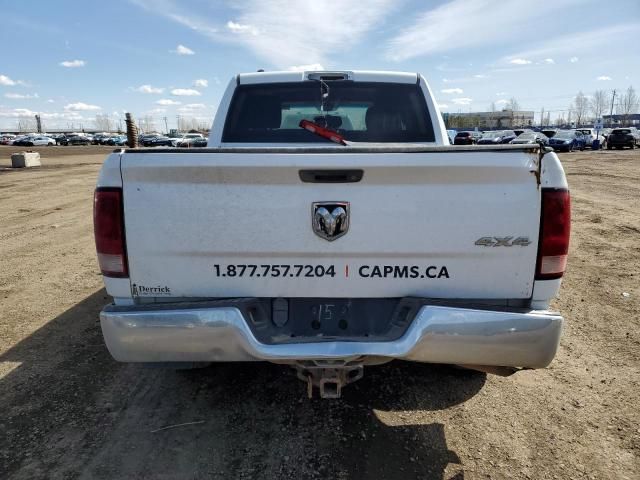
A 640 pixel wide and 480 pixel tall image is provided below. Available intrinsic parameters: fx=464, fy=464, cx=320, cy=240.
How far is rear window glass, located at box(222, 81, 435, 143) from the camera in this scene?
160 inches

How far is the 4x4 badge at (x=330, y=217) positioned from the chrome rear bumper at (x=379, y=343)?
57 centimetres

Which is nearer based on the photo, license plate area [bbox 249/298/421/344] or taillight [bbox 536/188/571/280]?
taillight [bbox 536/188/571/280]

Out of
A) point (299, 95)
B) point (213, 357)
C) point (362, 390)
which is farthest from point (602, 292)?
point (213, 357)

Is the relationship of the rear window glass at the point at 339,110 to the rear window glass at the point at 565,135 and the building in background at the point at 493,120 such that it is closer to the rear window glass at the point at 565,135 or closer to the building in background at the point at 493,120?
the rear window glass at the point at 565,135

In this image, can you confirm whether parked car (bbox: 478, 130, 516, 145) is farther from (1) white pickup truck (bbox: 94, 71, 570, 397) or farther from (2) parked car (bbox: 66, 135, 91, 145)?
(2) parked car (bbox: 66, 135, 91, 145)

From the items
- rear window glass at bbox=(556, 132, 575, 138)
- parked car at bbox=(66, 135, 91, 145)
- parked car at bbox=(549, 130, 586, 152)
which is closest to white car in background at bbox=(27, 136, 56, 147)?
parked car at bbox=(66, 135, 91, 145)

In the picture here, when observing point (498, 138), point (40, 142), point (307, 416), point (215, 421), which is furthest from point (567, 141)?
point (40, 142)

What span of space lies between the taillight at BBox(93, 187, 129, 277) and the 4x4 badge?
0.98m

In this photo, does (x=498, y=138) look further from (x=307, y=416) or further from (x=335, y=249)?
(x=335, y=249)

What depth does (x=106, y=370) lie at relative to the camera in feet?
12.1

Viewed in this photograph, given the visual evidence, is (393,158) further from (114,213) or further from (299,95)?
(299,95)

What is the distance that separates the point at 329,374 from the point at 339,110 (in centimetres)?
254

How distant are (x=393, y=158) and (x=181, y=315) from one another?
1.32m

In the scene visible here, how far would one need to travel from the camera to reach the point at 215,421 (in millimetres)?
3035
